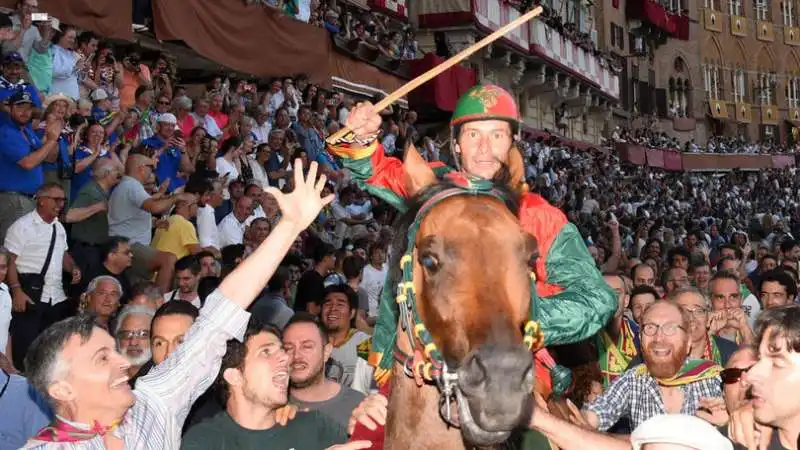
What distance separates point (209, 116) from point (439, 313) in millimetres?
11143

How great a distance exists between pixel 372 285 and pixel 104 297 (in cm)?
506

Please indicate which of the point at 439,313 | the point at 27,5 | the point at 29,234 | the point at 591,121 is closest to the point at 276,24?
the point at 27,5

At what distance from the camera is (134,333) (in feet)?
23.4

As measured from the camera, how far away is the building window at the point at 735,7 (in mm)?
69938

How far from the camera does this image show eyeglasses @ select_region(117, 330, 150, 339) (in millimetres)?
7113

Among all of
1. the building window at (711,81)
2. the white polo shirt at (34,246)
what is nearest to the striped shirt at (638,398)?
the white polo shirt at (34,246)

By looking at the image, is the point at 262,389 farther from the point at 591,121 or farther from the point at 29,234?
the point at 591,121

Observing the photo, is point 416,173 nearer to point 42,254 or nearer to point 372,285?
point 42,254

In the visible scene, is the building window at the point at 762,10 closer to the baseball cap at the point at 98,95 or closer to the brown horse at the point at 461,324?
the baseball cap at the point at 98,95

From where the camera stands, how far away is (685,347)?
6883mm

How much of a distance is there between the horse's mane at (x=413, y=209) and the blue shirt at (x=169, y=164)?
27.4 ft

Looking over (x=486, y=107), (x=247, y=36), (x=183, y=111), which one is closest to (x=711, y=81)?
(x=247, y=36)

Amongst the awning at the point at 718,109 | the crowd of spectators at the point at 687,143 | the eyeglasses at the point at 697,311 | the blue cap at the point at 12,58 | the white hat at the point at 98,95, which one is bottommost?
the crowd of spectators at the point at 687,143

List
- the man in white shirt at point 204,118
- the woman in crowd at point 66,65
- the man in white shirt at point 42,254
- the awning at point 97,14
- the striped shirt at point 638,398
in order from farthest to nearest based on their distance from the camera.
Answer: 1. the man in white shirt at point 204,118
2. the awning at point 97,14
3. the woman in crowd at point 66,65
4. the man in white shirt at point 42,254
5. the striped shirt at point 638,398
